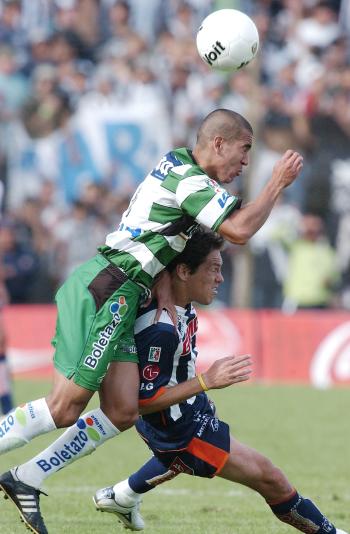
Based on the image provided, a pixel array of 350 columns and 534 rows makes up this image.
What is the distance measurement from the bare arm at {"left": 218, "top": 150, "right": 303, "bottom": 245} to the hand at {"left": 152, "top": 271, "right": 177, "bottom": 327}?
0.65 m

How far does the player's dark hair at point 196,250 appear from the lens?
692cm

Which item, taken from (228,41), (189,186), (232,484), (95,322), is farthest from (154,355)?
(232,484)

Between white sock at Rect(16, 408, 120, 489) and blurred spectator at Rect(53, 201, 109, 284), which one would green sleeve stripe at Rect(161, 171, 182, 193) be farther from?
blurred spectator at Rect(53, 201, 109, 284)

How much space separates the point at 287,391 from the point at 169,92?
232 inches

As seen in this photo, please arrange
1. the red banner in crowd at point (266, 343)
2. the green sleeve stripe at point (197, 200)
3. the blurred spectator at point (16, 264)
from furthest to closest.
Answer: the blurred spectator at point (16, 264), the red banner in crowd at point (266, 343), the green sleeve stripe at point (197, 200)

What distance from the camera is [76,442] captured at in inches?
263

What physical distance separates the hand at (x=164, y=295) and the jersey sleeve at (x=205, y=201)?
1.90ft

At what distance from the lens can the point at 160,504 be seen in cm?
847

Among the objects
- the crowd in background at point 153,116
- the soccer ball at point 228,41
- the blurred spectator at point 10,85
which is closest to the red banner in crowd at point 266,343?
the crowd in background at point 153,116

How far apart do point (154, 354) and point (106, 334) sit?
1.21 feet

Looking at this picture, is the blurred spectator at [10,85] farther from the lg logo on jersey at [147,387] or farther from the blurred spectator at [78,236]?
the lg logo on jersey at [147,387]

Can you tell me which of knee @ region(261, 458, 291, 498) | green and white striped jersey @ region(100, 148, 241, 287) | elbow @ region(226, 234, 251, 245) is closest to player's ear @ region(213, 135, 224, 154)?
green and white striped jersey @ region(100, 148, 241, 287)

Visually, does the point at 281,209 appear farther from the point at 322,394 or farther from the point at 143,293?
the point at 143,293

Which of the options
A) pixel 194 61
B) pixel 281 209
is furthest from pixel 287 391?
pixel 194 61
